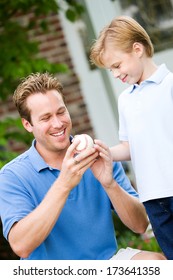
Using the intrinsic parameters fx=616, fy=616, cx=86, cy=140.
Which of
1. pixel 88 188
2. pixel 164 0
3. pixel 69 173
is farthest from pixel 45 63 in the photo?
pixel 69 173

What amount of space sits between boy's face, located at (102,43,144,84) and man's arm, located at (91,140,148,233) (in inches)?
15.2

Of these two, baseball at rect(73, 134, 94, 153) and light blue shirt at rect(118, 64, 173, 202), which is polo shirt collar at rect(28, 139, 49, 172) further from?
light blue shirt at rect(118, 64, 173, 202)

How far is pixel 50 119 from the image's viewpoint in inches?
112

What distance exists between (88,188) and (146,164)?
0.99 ft

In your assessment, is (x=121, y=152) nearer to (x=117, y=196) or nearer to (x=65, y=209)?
(x=117, y=196)

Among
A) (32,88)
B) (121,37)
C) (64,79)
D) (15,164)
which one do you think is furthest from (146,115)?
(64,79)

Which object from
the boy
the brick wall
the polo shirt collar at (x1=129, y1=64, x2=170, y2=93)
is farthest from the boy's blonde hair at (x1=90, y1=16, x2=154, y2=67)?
the brick wall

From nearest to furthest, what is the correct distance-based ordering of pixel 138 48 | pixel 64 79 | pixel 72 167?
pixel 72 167 < pixel 138 48 < pixel 64 79

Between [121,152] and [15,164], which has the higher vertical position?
[15,164]

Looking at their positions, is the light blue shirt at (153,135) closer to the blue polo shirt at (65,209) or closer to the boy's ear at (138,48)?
the boy's ear at (138,48)

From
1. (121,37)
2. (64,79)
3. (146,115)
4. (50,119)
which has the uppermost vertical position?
(121,37)

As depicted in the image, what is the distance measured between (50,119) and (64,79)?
296 cm

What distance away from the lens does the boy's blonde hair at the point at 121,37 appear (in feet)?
9.44
